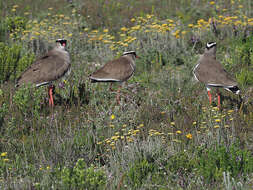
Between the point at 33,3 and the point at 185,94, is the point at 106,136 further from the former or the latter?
the point at 33,3

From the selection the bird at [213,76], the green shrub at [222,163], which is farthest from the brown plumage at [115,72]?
the green shrub at [222,163]

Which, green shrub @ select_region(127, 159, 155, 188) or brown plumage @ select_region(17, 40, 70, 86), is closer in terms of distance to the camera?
green shrub @ select_region(127, 159, 155, 188)

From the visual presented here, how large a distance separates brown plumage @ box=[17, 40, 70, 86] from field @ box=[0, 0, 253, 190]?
0.95ft

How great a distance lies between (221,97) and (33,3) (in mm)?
9809

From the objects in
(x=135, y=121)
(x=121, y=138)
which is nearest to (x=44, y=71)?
(x=135, y=121)

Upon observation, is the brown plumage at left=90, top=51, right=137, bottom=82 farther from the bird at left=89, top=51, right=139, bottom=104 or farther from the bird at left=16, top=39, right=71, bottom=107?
the bird at left=16, top=39, right=71, bottom=107

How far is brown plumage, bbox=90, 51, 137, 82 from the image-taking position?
7.15 meters

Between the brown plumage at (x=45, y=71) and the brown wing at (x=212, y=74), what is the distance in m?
2.53

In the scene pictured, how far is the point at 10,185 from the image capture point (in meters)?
4.03

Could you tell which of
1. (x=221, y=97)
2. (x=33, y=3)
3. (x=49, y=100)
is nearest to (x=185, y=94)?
(x=221, y=97)

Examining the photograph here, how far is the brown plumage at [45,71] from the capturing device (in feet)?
23.0

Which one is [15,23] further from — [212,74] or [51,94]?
[212,74]

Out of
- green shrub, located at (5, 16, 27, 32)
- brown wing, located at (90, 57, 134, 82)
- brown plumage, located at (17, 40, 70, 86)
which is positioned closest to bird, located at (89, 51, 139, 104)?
brown wing, located at (90, 57, 134, 82)

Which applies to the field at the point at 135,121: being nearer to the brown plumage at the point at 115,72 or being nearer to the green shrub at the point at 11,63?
the green shrub at the point at 11,63
